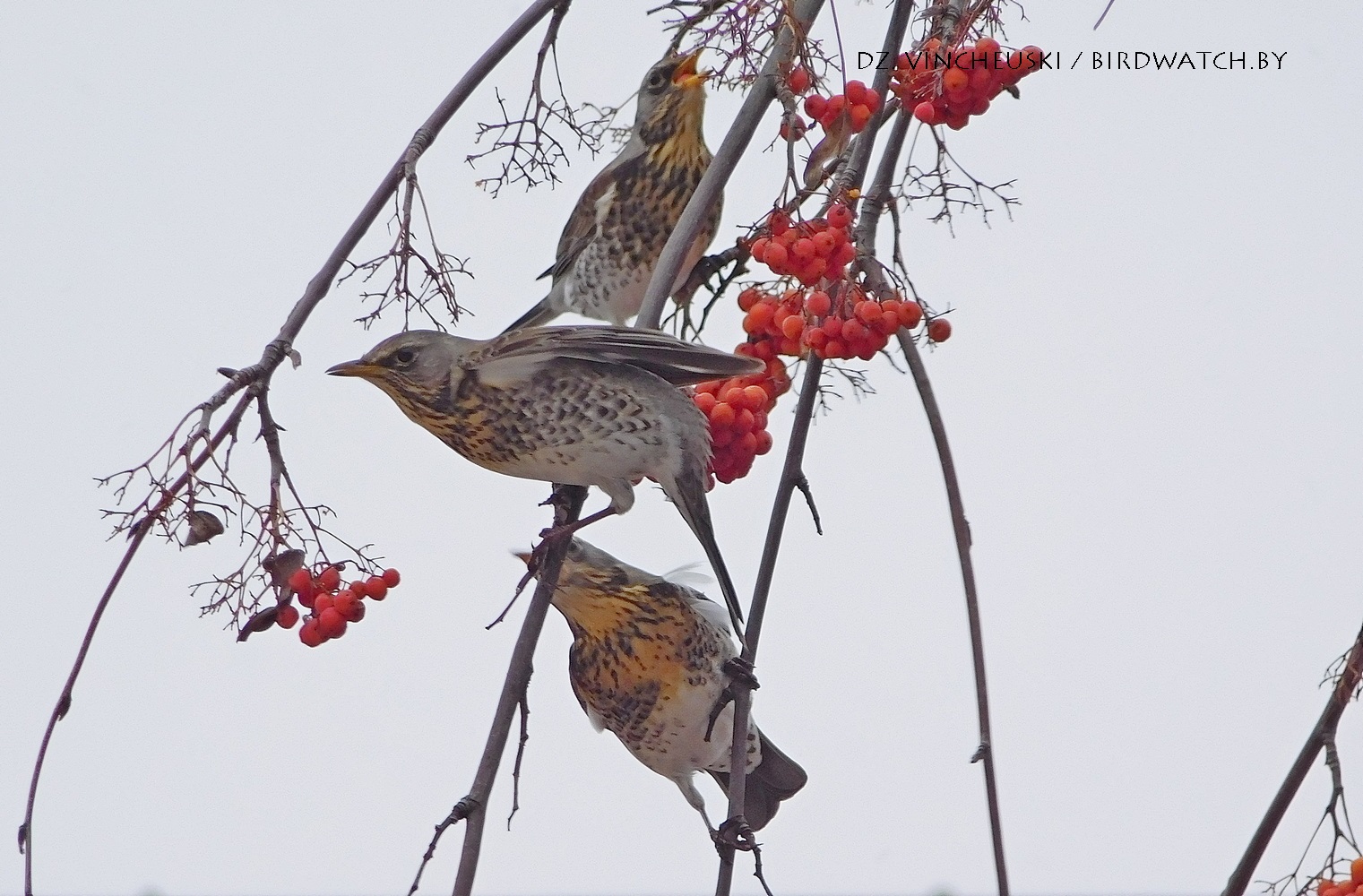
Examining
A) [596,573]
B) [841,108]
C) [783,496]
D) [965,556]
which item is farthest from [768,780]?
[841,108]

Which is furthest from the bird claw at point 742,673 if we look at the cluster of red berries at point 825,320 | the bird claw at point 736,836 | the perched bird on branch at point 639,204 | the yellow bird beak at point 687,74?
the perched bird on branch at point 639,204

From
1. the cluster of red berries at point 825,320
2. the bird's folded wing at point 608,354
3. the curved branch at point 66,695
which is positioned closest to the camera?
the curved branch at point 66,695

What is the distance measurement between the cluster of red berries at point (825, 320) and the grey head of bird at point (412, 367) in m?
0.52

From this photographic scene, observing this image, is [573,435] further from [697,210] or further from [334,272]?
[334,272]

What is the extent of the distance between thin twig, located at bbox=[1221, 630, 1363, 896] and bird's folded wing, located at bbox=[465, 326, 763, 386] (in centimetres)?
84

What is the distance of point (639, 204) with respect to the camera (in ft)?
11.3

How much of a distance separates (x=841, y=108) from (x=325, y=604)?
83 centimetres

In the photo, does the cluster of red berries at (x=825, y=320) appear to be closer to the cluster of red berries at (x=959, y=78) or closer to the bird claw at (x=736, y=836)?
the cluster of red berries at (x=959, y=78)

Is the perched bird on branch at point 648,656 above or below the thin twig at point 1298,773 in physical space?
above

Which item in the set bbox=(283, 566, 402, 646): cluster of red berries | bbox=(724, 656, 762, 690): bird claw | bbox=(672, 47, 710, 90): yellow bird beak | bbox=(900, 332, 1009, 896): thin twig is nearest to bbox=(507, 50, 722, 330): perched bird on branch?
bbox=(672, 47, 710, 90): yellow bird beak

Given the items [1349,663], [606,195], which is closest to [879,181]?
[1349,663]

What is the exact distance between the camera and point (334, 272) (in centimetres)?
142

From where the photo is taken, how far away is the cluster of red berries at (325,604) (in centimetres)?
167

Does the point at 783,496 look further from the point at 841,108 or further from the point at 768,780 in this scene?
the point at 768,780
